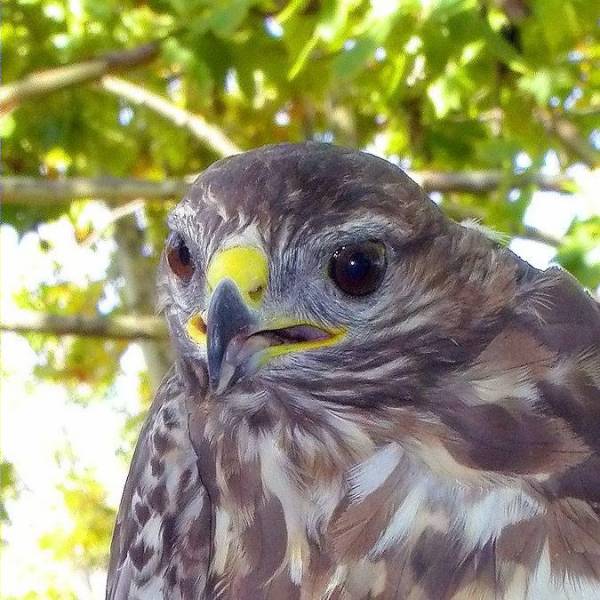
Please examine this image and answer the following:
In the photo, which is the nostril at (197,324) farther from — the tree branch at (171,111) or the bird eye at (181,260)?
the tree branch at (171,111)

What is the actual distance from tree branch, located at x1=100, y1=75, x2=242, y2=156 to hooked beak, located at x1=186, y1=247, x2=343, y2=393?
7.89ft

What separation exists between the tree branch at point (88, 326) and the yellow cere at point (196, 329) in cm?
188

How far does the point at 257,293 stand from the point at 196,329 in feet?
0.58

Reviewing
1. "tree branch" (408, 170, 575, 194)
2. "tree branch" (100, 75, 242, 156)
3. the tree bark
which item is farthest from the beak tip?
the tree bark

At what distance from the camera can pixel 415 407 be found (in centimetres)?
155

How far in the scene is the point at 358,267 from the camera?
1461mm

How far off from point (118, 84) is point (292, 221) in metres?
2.71

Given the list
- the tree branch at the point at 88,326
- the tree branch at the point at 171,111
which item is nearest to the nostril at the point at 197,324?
the tree branch at the point at 88,326

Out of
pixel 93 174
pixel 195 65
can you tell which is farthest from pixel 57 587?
pixel 195 65

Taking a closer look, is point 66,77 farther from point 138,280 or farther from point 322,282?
point 322,282

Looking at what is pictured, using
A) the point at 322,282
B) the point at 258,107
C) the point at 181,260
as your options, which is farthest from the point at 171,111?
the point at 322,282

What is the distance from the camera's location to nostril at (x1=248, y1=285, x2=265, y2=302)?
140cm

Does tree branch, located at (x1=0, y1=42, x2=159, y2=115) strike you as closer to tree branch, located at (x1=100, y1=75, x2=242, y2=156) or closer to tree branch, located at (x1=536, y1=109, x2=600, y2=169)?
tree branch, located at (x1=100, y1=75, x2=242, y2=156)

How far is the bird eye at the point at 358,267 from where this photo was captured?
4.72 ft
